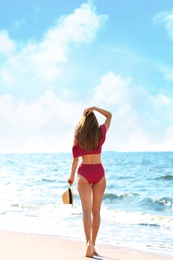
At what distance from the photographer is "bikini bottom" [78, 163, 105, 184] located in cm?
534

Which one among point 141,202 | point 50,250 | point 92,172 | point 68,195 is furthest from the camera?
point 141,202

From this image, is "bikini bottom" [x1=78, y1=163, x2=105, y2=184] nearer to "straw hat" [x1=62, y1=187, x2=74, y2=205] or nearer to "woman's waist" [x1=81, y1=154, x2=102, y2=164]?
"woman's waist" [x1=81, y1=154, x2=102, y2=164]

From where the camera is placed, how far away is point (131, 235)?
7.98 m

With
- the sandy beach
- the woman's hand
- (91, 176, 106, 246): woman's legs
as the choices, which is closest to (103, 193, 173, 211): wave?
the sandy beach

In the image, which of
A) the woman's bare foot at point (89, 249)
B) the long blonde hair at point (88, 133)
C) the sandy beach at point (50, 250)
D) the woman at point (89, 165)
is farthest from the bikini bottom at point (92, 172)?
the sandy beach at point (50, 250)

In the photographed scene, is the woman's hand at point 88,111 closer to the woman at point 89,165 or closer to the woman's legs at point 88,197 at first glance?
the woman at point 89,165

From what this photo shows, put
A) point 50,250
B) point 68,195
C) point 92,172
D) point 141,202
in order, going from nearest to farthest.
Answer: point 92,172 → point 68,195 → point 50,250 → point 141,202

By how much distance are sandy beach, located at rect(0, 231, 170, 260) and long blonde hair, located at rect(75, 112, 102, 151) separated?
1326mm

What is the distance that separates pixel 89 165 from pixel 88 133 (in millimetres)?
370

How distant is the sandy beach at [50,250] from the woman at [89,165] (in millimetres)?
399

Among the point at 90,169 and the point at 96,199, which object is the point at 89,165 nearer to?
the point at 90,169

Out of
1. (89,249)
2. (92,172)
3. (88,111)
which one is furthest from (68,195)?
(88,111)

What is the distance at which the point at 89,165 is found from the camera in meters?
5.36

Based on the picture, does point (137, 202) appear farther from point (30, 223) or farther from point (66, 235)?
point (66, 235)
